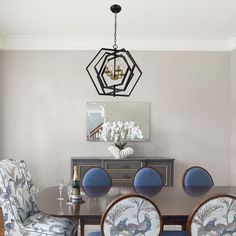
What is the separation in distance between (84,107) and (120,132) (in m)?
0.83

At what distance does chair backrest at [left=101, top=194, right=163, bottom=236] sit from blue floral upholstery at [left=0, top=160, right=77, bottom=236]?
0.72 m

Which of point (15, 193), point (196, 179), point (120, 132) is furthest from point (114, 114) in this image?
point (15, 193)

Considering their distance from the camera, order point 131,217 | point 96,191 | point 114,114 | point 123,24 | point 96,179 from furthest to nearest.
Result: point 114,114 → point 123,24 → point 96,179 → point 96,191 → point 131,217

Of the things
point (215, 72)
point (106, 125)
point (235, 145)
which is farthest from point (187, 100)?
point (106, 125)

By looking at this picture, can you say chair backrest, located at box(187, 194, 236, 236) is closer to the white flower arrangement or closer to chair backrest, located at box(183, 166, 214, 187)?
chair backrest, located at box(183, 166, 214, 187)

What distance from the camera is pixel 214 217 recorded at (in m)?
2.52

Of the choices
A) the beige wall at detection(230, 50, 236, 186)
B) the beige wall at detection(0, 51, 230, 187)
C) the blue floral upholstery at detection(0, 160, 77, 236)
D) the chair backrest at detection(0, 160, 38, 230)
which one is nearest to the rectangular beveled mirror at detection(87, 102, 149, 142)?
the beige wall at detection(0, 51, 230, 187)

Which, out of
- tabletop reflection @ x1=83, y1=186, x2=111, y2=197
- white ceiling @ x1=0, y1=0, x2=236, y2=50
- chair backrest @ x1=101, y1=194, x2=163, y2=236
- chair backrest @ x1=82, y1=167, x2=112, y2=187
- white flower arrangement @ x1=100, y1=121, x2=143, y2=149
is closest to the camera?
chair backrest @ x1=101, y1=194, x2=163, y2=236

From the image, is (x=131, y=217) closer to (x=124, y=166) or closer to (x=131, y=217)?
(x=131, y=217)

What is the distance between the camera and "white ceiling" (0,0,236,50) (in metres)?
4.27

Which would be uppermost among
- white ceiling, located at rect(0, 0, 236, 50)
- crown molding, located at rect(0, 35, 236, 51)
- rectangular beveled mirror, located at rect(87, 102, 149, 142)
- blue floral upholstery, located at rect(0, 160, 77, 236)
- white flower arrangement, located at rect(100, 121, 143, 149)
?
white ceiling, located at rect(0, 0, 236, 50)

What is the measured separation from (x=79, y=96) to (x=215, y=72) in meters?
2.37

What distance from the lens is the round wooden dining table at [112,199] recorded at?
2621 millimetres

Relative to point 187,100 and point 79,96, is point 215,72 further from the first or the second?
point 79,96
